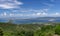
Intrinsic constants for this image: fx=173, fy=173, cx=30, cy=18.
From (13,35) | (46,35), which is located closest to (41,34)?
(46,35)

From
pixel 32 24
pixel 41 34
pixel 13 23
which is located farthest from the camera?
pixel 32 24

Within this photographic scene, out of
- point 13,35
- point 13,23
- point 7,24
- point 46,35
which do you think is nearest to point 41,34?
point 46,35

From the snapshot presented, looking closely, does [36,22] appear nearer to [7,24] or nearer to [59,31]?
[7,24]

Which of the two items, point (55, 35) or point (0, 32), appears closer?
point (55, 35)

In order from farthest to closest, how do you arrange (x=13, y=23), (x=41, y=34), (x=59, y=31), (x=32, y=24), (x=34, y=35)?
(x=32, y=24), (x=13, y=23), (x=34, y=35), (x=41, y=34), (x=59, y=31)

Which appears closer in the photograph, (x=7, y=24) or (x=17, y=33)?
(x=17, y=33)

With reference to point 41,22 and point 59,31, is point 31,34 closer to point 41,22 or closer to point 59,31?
point 59,31

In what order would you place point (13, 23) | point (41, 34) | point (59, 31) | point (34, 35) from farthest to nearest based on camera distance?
1. point (13, 23)
2. point (34, 35)
3. point (41, 34)
4. point (59, 31)

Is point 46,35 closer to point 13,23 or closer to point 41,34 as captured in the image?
point 41,34

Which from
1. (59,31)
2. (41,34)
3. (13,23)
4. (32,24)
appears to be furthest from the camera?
(32,24)
